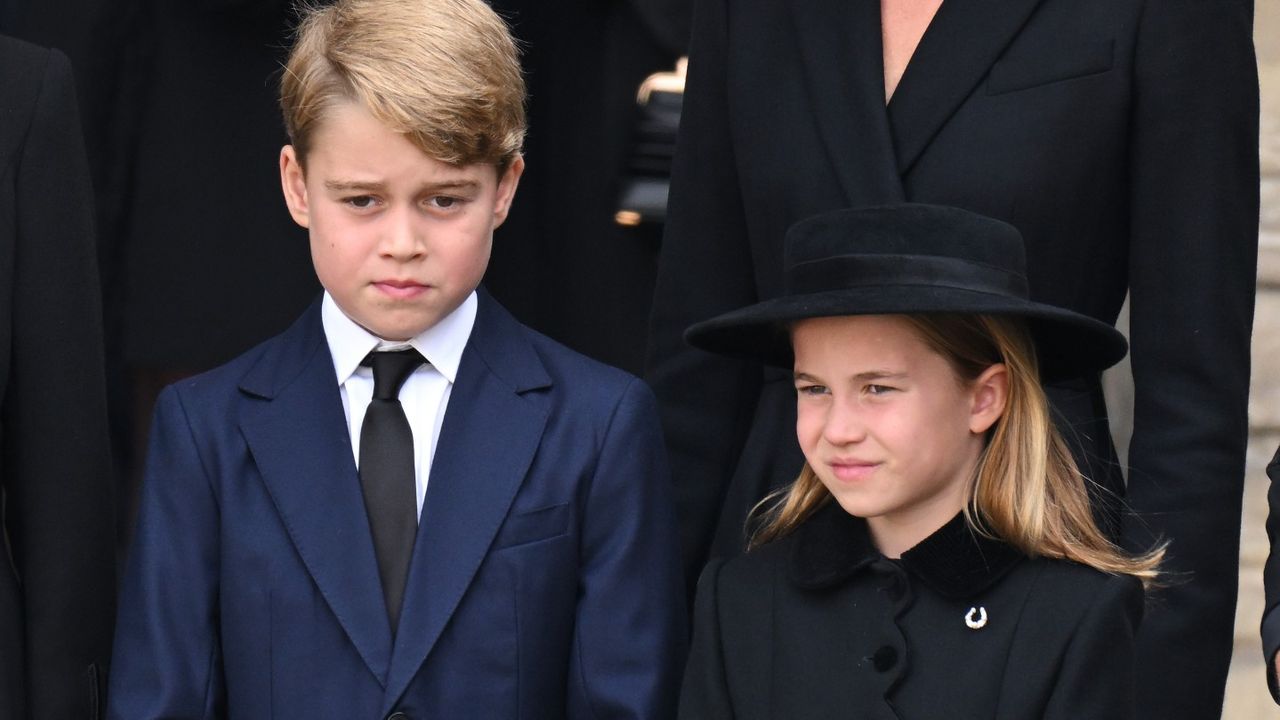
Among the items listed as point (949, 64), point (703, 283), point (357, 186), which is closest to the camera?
point (357, 186)

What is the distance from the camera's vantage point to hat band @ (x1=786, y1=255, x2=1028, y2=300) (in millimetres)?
2779

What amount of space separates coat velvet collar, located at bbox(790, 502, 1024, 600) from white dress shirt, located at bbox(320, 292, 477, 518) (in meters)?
0.49

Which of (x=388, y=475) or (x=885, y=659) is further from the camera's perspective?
(x=388, y=475)

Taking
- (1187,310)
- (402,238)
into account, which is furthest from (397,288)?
(1187,310)

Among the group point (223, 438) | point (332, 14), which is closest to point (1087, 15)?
point (332, 14)

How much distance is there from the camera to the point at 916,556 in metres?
2.82

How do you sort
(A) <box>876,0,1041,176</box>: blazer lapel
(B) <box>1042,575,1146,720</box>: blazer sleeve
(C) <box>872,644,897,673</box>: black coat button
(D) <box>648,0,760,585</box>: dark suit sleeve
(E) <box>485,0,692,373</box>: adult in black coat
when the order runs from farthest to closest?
(E) <box>485,0,692,373</box>: adult in black coat < (D) <box>648,0,760,585</box>: dark suit sleeve < (A) <box>876,0,1041,176</box>: blazer lapel < (C) <box>872,644,897,673</box>: black coat button < (B) <box>1042,575,1146,720</box>: blazer sleeve

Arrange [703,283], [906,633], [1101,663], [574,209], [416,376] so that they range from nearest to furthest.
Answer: [1101,663] < [906,633] < [416,376] < [703,283] < [574,209]

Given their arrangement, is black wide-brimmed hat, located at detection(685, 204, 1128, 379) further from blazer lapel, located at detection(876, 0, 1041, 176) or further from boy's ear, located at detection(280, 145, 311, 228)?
boy's ear, located at detection(280, 145, 311, 228)

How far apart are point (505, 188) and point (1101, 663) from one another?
3.24ft

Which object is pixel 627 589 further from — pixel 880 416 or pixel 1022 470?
pixel 1022 470

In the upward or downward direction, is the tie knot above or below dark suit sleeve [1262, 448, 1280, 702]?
above

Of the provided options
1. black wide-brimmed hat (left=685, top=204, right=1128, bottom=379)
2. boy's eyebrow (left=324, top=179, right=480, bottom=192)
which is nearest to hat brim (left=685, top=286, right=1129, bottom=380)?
black wide-brimmed hat (left=685, top=204, right=1128, bottom=379)

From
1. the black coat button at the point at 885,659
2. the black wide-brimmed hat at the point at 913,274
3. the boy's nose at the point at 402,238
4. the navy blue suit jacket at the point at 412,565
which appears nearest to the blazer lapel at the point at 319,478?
the navy blue suit jacket at the point at 412,565
